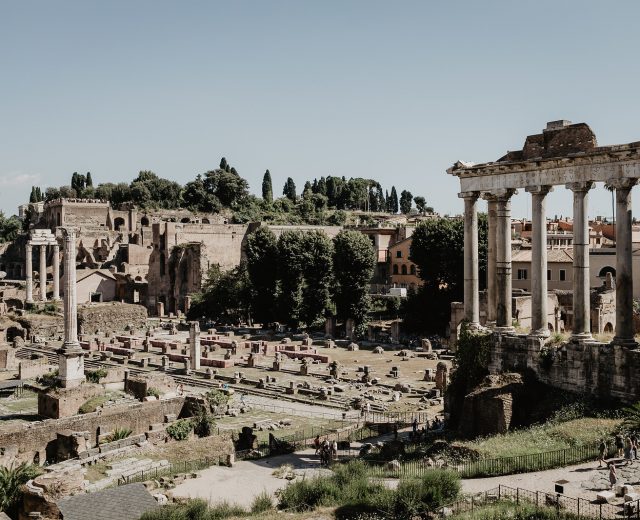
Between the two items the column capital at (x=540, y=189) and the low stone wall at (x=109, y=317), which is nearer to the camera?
the column capital at (x=540, y=189)

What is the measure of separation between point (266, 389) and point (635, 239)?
35.2 metres

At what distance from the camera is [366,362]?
42000 mm

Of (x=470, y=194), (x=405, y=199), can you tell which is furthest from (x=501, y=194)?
(x=405, y=199)

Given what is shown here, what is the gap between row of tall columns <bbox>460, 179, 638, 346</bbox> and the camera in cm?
1842

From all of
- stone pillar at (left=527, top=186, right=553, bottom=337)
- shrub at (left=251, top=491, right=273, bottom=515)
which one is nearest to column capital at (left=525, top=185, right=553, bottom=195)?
stone pillar at (left=527, top=186, right=553, bottom=337)

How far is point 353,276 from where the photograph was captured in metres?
52.4

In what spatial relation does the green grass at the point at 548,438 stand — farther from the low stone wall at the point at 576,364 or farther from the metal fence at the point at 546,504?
the metal fence at the point at 546,504

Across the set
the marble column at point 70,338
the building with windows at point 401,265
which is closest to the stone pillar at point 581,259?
the marble column at point 70,338

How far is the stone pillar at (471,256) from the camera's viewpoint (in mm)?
21938

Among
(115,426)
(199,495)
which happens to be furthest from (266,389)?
(199,495)

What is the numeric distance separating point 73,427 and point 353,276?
3100 centimetres

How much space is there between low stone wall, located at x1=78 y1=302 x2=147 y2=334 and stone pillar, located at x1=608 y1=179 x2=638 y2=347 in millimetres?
45354

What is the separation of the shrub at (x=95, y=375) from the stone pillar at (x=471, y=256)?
19.1m

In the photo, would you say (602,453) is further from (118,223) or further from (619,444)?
(118,223)
